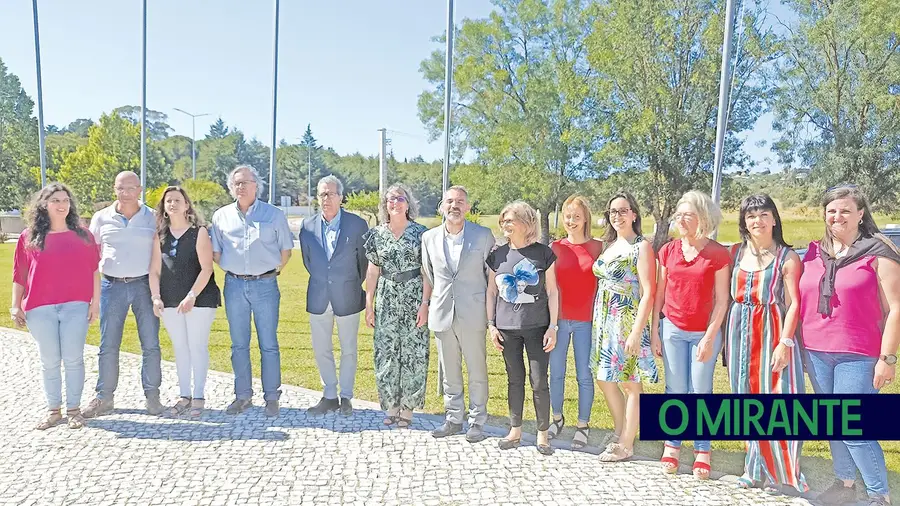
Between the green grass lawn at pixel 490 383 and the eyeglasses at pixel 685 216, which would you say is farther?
the green grass lawn at pixel 490 383

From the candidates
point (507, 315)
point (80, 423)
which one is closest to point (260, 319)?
point (80, 423)

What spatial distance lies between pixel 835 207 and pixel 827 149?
2320cm

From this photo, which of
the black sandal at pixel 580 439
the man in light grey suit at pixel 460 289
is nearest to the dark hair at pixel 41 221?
the man in light grey suit at pixel 460 289

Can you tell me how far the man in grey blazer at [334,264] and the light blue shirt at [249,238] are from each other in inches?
9.5

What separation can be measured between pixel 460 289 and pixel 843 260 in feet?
8.21

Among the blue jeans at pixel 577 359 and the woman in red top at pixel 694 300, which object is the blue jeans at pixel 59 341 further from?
the woman in red top at pixel 694 300

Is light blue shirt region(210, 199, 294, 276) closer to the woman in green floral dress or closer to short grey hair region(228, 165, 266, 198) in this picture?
short grey hair region(228, 165, 266, 198)

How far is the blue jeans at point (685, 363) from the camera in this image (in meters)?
4.18

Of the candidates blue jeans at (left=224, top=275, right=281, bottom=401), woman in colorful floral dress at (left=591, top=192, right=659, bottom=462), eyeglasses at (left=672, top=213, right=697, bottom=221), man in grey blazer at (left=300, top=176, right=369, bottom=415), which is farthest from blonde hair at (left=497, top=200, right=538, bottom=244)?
blue jeans at (left=224, top=275, right=281, bottom=401)

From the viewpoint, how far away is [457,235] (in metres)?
4.88

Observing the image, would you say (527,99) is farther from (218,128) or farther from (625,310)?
(218,128)

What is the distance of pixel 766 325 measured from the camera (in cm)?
400

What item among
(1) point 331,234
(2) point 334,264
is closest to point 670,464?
(2) point 334,264

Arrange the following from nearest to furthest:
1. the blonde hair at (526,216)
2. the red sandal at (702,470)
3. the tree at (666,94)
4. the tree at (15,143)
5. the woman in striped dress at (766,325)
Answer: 1. the woman in striped dress at (766,325)
2. the red sandal at (702,470)
3. the blonde hair at (526,216)
4. the tree at (666,94)
5. the tree at (15,143)
